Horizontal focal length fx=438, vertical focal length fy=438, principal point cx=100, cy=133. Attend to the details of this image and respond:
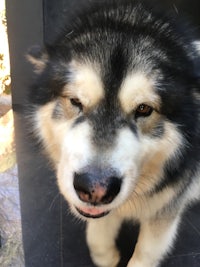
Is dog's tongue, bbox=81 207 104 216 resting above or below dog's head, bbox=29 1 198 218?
below

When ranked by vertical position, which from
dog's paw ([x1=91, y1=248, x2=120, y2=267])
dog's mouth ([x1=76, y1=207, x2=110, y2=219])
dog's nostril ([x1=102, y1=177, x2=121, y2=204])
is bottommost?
dog's paw ([x1=91, y1=248, x2=120, y2=267])

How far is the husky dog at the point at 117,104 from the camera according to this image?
1.40 m

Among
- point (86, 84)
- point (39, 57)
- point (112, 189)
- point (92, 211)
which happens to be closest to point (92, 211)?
point (92, 211)

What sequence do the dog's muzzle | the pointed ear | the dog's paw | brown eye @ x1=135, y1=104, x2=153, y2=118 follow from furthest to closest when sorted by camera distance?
the dog's paw → the pointed ear → brown eye @ x1=135, y1=104, x2=153, y2=118 → the dog's muzzle

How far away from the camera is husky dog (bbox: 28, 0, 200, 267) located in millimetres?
1403

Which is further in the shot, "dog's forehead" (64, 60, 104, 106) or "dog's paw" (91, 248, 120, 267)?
"dog's paw" (91, 248, 120, 267)

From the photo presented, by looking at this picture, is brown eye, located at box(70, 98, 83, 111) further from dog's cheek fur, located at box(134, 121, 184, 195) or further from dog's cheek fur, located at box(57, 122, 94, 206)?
dog's cheek fur, located at box(134, 121, 184, 195)

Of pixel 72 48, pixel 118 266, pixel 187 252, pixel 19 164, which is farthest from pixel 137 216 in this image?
pixel 19 164

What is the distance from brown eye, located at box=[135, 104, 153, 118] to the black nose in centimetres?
24

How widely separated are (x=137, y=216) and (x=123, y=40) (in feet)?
2.65

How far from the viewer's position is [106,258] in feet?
6.90

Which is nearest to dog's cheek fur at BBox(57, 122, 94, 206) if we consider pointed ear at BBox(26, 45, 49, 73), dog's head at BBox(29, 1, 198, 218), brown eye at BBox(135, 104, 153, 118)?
dog's head at BBox(29, 1, 198, 218)

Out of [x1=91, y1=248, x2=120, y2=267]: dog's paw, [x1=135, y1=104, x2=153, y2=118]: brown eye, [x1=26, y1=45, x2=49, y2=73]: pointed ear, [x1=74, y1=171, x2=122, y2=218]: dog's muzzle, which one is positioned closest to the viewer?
[x1=74, y1=171, x2=122, y2=218]: dog's muzzle

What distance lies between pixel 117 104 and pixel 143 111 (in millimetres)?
92
